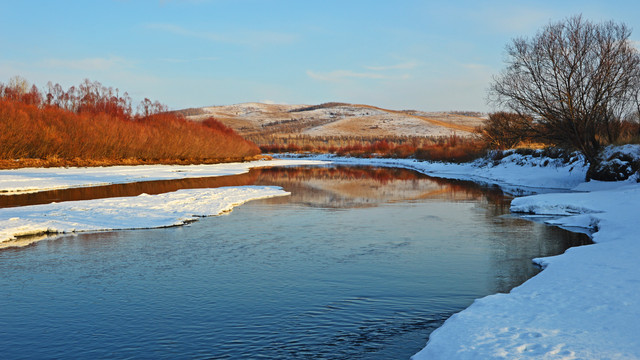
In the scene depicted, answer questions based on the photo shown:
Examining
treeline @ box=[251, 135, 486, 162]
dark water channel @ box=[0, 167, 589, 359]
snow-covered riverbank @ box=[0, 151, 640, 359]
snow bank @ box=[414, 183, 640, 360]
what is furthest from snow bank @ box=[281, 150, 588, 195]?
snow bank @ box=[414, 183, 640, 360]

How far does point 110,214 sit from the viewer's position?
53.2ft

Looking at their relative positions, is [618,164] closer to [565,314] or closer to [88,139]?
[565,314]

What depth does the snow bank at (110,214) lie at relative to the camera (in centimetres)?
1417

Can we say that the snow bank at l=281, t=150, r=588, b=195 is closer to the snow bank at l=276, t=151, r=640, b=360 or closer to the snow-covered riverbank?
the snow-covered riverbank

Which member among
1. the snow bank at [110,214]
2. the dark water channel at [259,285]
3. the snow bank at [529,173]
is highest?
the snow bank at [529,173]

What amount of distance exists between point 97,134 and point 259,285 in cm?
4624

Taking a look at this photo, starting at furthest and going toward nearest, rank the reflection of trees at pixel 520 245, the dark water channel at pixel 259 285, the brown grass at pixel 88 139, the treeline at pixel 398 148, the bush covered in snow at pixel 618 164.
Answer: the treeline at pixel 398 148 → the brown grass at pixel 88 139 → the bush covered in snow at pixel 618 164 → the reflection of trees at pixel 520 245 → the dark water channel at pixel 259 285

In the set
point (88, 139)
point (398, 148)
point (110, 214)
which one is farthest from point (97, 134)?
point (398, 148)

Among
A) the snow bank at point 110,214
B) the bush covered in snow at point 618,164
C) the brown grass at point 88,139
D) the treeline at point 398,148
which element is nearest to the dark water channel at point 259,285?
the snow bank at point 110,214

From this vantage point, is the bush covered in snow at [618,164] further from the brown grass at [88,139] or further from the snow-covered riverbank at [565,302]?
the brown grass at [88,139]

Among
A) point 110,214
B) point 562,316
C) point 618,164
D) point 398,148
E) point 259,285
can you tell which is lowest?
point 259,285

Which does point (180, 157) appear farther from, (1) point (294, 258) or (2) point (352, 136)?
(2) point (352, 136)

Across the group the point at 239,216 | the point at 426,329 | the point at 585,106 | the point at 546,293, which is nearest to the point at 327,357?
the point at 426,329

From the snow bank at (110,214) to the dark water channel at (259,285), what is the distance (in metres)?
1.10
